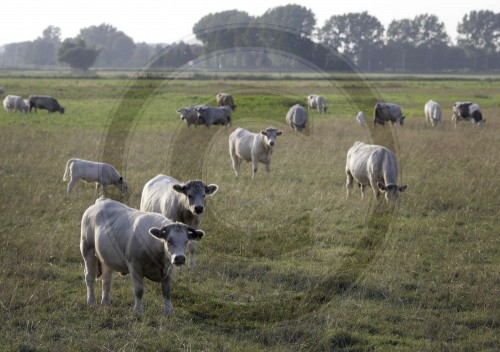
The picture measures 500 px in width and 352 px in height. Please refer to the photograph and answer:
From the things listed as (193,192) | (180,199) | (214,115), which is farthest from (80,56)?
(193,192)

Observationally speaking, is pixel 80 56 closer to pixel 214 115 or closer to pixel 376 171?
pixel 214 115

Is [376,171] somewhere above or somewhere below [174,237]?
below

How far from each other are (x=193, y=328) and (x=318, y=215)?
6.51 m

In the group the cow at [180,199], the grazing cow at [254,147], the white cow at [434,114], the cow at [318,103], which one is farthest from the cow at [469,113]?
the cow at [180,199]

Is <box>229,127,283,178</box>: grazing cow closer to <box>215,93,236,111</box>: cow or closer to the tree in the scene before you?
<box>215,93,236,111</box>: cow

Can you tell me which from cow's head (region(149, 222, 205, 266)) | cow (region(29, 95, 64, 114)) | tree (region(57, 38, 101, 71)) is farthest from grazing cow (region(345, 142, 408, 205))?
tree (region(57, 38, 101, 71))

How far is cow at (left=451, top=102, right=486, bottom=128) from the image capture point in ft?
111

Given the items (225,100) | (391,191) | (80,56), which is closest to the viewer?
(391,191)

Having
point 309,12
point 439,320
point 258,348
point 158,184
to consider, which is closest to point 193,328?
point 258,348

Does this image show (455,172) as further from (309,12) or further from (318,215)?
(309,12)

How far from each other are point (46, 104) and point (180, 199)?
33781mm

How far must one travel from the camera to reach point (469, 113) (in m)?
34.6

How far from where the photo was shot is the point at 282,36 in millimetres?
18938

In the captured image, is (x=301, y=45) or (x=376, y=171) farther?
(x=301, y=45)
